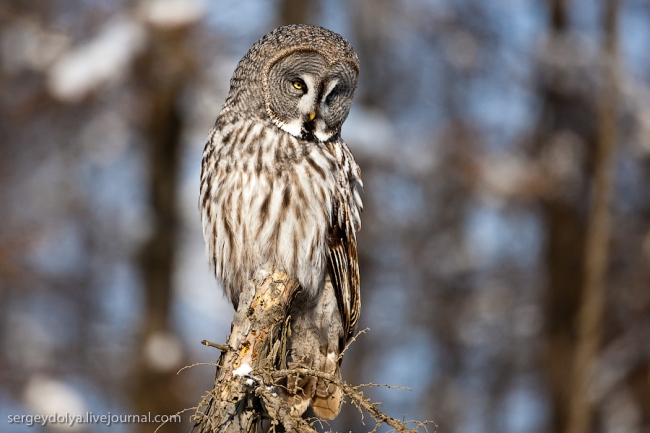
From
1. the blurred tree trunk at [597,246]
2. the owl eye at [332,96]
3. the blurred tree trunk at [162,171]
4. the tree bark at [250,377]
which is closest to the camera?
the tree bark at [250,377]

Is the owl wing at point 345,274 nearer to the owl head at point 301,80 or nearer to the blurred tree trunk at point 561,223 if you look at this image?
the owl head at point 301,80

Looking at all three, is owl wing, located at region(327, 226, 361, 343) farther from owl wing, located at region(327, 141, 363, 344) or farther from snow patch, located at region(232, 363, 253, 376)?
snow patch, located at region(232, 363, 253, 376)

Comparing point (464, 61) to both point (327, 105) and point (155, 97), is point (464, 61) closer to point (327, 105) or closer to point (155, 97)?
point (155, 97)

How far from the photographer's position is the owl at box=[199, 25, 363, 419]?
3.95 metres

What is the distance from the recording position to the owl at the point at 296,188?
13.0ft

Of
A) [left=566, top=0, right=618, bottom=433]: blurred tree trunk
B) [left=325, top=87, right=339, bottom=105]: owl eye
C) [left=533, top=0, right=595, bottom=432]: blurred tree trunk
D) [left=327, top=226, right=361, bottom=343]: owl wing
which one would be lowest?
[left=327, top=226, right=361, bottom=343]: owl wing

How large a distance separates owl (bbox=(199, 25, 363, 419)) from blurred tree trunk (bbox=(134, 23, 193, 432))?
18.6ft

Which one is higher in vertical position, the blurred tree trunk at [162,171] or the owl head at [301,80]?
the blurred tree trunk at [162,171]

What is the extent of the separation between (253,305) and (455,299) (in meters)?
11.2

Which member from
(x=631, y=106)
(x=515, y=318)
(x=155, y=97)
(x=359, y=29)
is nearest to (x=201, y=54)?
(x=155, y=97)

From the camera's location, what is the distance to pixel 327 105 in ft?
13.8

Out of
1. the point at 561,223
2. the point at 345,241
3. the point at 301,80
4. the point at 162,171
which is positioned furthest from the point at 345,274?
the point at 561,223

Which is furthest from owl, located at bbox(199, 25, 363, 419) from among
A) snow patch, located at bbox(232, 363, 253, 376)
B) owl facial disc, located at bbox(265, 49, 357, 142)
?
snow patch, located at bbox(232, 363, 253, 376)

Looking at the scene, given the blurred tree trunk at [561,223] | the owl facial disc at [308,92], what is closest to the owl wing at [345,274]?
the owl facial disc at [308,92]
